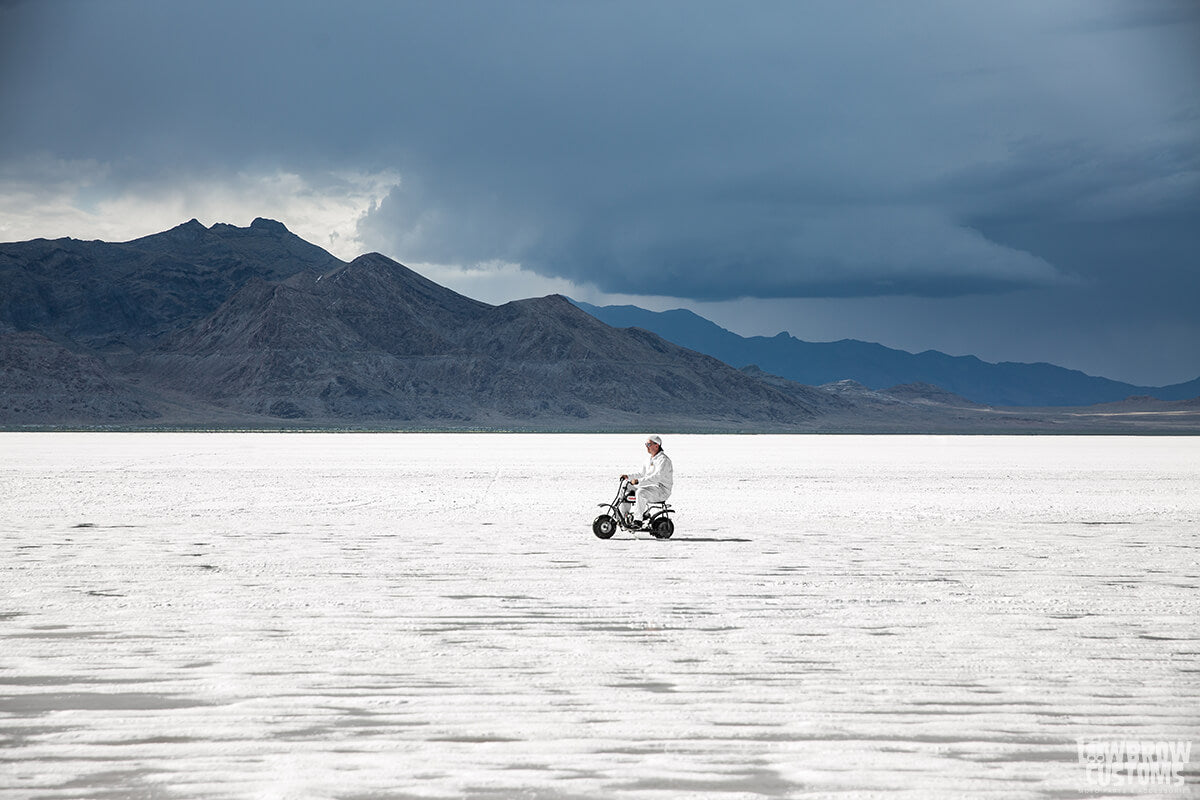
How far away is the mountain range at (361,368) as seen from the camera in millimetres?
141125

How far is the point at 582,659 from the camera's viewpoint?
7.34 m

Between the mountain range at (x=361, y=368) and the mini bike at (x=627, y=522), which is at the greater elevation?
the mountain range at (x=361, y=368)

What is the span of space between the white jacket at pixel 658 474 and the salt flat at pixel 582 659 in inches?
29.9

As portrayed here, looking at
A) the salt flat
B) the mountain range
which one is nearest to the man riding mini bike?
the salt flat

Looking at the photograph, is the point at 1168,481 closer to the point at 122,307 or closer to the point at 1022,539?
the point at 1022,539

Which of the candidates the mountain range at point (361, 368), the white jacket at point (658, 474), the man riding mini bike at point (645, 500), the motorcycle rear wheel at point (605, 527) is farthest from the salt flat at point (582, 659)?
the mountain range at point (361, 368)

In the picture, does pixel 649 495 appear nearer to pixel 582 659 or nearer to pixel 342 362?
pixel 582 659

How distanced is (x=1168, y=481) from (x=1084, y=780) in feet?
96.0

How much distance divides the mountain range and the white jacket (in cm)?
12368

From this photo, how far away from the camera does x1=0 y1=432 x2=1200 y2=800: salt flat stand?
511cm

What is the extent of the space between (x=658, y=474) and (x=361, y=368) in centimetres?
15166

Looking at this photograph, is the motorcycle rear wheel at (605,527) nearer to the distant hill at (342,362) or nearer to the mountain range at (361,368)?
the mountain range at (361,368)

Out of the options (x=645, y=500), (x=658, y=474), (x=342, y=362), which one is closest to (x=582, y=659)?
(x=658, y=474)

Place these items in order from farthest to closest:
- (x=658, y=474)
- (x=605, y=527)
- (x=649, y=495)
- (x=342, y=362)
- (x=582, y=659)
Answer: (x=342, y=362), (x=605, y=527), (x=649, y=495), (x=658, y=474), (x=582, y=659)
